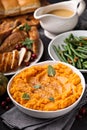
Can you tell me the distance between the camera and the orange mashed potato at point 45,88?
133cm

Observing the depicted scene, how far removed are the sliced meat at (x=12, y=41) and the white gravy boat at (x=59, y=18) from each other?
0.13 metres

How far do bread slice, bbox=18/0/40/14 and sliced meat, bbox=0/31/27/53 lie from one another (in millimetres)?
311

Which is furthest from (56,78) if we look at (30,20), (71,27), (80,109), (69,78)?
(30,20)

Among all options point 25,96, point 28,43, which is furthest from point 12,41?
point 25,96

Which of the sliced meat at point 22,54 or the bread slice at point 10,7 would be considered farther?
the bread slice at point 10,7

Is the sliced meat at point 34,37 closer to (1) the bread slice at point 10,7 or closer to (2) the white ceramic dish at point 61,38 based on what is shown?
(2) the white ceramic dish at point 61,38

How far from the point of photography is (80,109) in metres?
1.44

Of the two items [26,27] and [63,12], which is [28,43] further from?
[63,12]

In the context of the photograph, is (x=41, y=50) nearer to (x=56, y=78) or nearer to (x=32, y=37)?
(x=32, y=37)

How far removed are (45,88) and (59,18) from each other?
571mm

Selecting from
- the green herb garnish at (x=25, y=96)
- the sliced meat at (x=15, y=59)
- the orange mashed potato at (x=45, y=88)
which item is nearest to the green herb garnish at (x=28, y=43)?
the sliced meat at (x=15, y=59)

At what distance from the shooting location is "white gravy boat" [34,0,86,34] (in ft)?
6.12

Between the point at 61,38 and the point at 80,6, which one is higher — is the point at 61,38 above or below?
below

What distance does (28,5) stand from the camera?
210 centimetres
